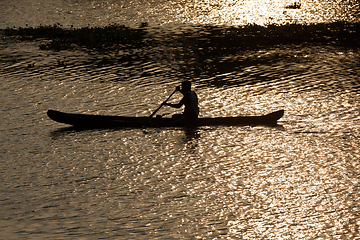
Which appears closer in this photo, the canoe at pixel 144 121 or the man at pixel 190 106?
the man at pixel 190 106

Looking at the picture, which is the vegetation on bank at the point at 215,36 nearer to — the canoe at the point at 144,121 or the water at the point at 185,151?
the water at the point at 185,151

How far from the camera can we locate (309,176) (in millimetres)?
12906

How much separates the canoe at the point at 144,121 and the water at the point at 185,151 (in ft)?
0.79

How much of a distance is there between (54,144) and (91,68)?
11512 mm

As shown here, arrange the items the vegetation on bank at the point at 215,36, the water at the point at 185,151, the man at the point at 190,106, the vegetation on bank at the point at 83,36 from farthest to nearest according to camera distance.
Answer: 1. the vegetation on bank at the point at 83,36
2. the vegetation on bank at the point at 215,36
3. the man at the point at 190,106
4. the water at the point at 185,151

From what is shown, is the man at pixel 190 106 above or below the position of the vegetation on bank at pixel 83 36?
below

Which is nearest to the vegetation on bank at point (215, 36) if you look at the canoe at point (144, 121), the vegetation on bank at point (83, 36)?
the vegetation on bank at point (83, 36)

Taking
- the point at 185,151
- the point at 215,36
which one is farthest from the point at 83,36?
the point at 185,151

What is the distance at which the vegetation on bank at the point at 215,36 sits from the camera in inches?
1297

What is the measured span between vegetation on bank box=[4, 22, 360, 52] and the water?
233 centimetres

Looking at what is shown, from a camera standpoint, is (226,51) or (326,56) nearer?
(326,56)

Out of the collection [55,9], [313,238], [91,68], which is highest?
[55,9]

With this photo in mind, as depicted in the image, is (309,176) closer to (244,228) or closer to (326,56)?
(244,228)

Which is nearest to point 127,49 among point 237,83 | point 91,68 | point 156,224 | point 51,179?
point 91,68
